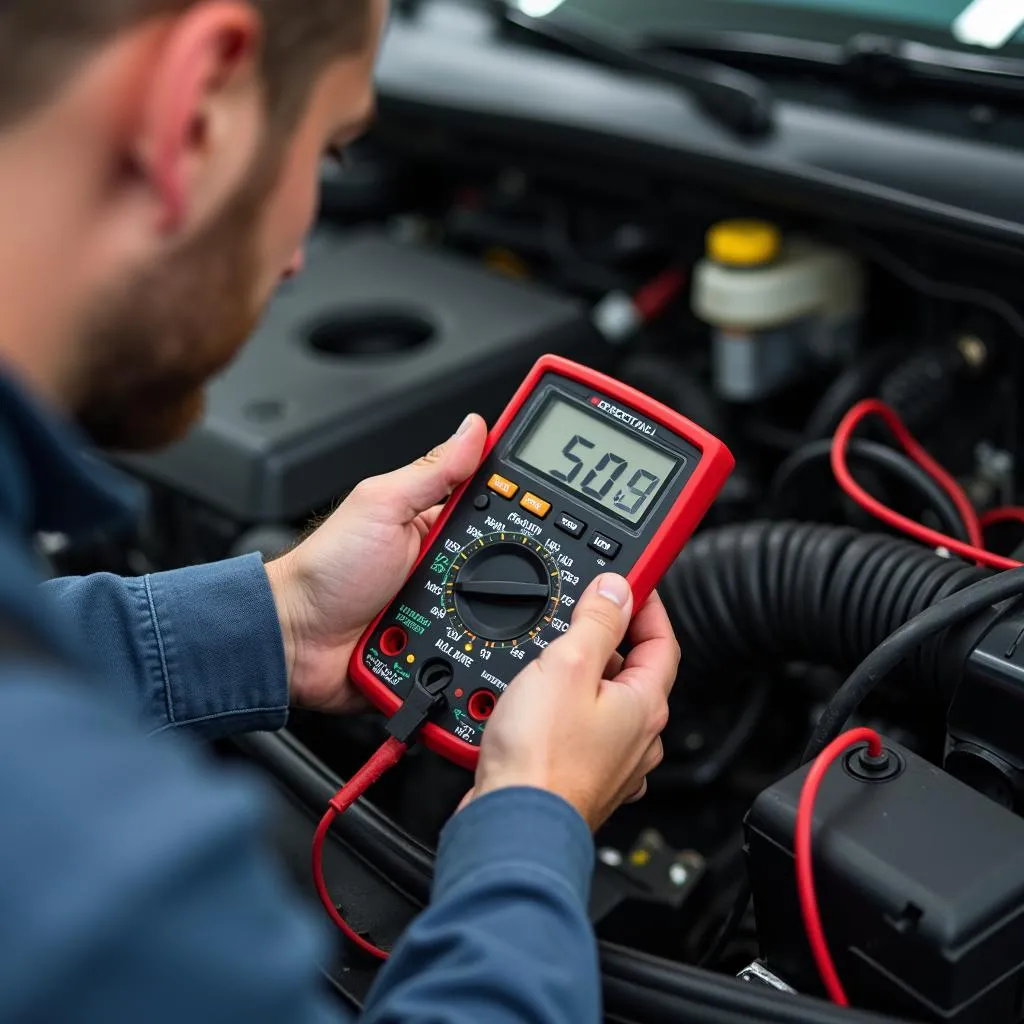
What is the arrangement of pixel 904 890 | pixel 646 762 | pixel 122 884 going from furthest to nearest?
pixel 646 762, pixel 904 890, pixel 122 884

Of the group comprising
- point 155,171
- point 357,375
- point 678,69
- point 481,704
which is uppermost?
point 155,171

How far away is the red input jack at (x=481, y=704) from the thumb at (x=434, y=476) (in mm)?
130

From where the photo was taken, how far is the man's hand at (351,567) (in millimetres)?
870

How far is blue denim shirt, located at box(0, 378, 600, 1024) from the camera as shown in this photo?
42cm

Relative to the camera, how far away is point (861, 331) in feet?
4.13

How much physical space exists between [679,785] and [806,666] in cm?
14

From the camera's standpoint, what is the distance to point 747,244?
1196 millimetres

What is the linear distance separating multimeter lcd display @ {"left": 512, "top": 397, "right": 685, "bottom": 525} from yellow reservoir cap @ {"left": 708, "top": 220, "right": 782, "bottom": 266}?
369 millimetres

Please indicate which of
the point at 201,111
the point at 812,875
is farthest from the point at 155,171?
the point at 812,875

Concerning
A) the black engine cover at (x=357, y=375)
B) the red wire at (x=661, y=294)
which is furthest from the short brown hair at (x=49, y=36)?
the red wire at (x=661, y=294)

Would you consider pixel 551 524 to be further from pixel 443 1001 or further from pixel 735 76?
pixel 735 76

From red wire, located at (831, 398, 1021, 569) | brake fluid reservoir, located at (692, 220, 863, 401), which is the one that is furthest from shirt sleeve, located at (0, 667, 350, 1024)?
brake fluid reservoir, located at (692, 220, 863, 401)

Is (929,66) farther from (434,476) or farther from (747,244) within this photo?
(434,476)

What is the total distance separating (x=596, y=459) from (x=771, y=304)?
Result: 386 millimetres
